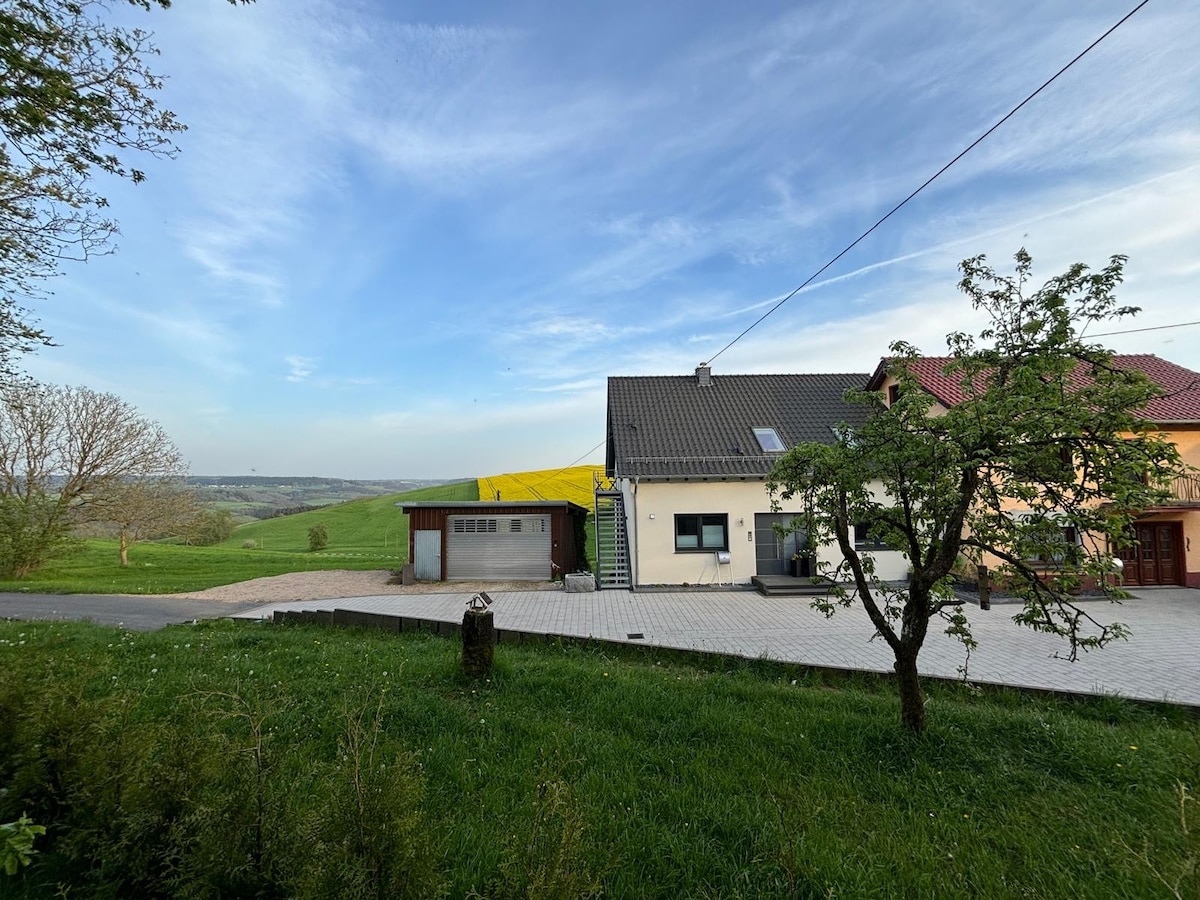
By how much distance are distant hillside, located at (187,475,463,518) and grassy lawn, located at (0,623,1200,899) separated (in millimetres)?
57190

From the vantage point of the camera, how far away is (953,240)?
1037 centimetres

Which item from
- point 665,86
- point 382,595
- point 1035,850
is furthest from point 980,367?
point 382,595

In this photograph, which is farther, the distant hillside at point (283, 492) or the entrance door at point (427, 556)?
the distant hillside at point (283, 492)

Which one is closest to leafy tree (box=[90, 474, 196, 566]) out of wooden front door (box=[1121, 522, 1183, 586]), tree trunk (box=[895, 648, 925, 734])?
tree trunk (box=[895, 648, 925, 734])

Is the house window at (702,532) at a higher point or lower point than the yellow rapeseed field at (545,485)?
lower

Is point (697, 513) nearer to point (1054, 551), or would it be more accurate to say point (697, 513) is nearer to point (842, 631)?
point (842, 631)

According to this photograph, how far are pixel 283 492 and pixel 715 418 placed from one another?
80119mm

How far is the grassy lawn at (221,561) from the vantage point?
17.2 meters

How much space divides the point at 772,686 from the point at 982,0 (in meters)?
9.82

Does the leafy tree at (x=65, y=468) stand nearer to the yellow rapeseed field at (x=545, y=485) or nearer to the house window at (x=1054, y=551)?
the yellow rapeseed field at (x=545, y=485)

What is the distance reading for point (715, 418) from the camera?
720 inches

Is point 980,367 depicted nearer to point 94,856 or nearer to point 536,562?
point 94,856

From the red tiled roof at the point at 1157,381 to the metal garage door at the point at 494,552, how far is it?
12906 millimetres

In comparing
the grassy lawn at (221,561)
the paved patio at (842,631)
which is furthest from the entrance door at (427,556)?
the paved patio at (842,631)
